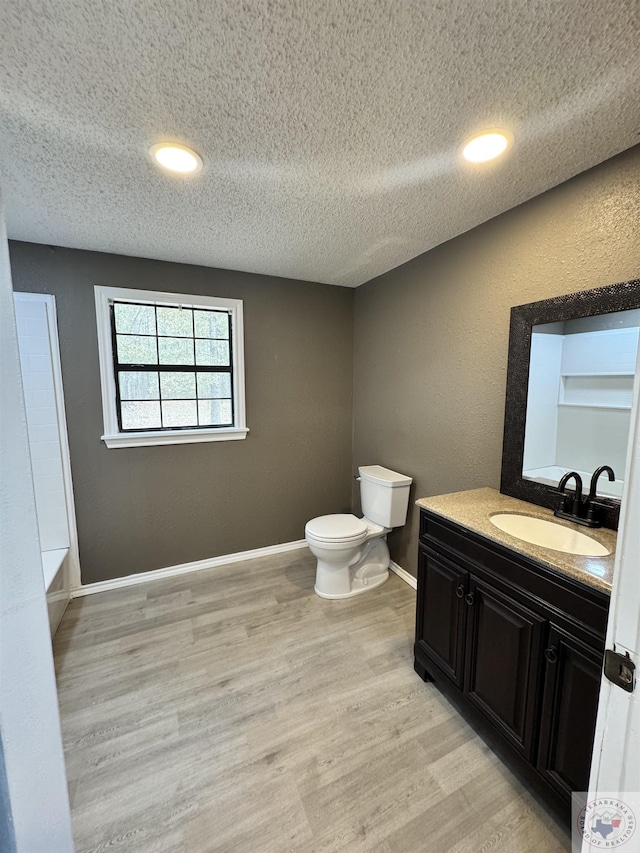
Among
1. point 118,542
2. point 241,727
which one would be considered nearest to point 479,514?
point 241,727

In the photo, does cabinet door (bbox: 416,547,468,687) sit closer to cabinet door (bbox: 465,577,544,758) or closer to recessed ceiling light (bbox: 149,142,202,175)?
cabinet door (bbox: 465,577,544,758)

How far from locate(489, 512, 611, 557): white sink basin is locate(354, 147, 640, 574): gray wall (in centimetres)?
35

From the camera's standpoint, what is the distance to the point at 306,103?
1.10 meters

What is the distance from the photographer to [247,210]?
1748 millimetres

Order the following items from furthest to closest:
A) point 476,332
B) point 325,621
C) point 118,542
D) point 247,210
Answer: point 118,542 → point 325,621 → point 476,332 → point 247,210

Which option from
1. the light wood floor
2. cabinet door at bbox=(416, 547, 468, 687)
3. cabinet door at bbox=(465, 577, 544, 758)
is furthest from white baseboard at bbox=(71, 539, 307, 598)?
cabinet door at bbox=(465, 577, 544, 758)

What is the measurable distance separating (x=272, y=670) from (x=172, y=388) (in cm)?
199

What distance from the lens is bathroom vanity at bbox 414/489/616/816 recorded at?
3.43 ft

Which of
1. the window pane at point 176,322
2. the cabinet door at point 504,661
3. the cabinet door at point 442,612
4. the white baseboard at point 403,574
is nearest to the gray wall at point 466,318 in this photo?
the white baseboard at point 403,574

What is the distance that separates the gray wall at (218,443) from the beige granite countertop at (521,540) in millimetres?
1550

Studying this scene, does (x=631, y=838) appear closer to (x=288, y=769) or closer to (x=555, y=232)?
(x=288, y=769)

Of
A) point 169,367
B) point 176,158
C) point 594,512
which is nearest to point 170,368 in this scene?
point 169,367

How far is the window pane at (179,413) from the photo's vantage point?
8.57ft

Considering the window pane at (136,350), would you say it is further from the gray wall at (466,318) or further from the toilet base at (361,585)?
the toilet base at (361,585)
